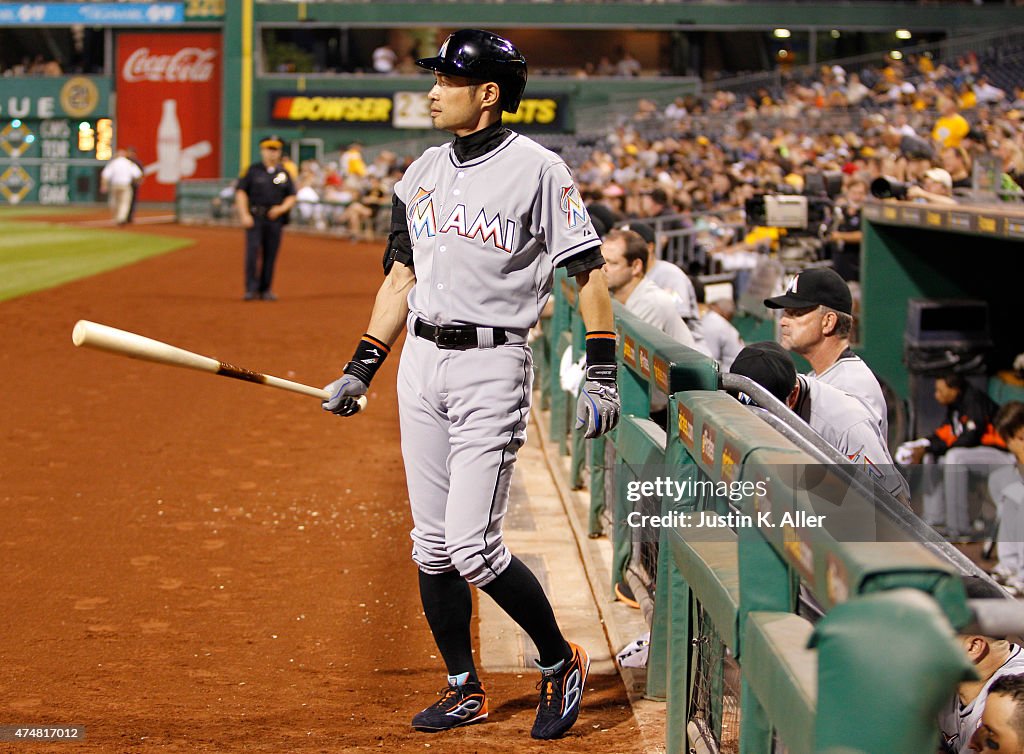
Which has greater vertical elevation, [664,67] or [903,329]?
[664,67]

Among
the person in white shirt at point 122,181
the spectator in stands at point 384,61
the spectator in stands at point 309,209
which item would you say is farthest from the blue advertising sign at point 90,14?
the spectator in stands at point 309,209

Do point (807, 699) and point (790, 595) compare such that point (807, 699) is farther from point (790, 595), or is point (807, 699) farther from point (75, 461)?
point (75, 461)

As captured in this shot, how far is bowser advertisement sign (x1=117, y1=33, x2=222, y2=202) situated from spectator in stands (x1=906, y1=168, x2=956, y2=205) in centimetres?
3497

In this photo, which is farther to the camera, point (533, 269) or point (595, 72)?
point (595, 72)

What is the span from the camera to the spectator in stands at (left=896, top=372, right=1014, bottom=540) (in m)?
7.86

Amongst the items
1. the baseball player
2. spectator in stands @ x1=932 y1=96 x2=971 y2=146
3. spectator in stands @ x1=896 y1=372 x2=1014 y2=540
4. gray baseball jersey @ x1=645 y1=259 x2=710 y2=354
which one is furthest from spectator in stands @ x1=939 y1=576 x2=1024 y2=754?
spectator in stands @ x1=932 y1=96 x2=971 y2=146

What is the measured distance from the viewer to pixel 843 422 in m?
4.20

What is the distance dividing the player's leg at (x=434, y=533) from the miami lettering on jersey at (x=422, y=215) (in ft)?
1.01

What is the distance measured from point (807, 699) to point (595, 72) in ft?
134

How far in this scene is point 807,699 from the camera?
2113mm

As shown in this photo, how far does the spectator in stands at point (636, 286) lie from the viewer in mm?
6363

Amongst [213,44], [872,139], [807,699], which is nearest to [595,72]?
[213,44]

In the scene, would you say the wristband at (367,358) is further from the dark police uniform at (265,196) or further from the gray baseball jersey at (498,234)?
the dark police uniform at (265,196)

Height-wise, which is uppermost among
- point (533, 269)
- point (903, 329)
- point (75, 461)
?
point (533, 269)
